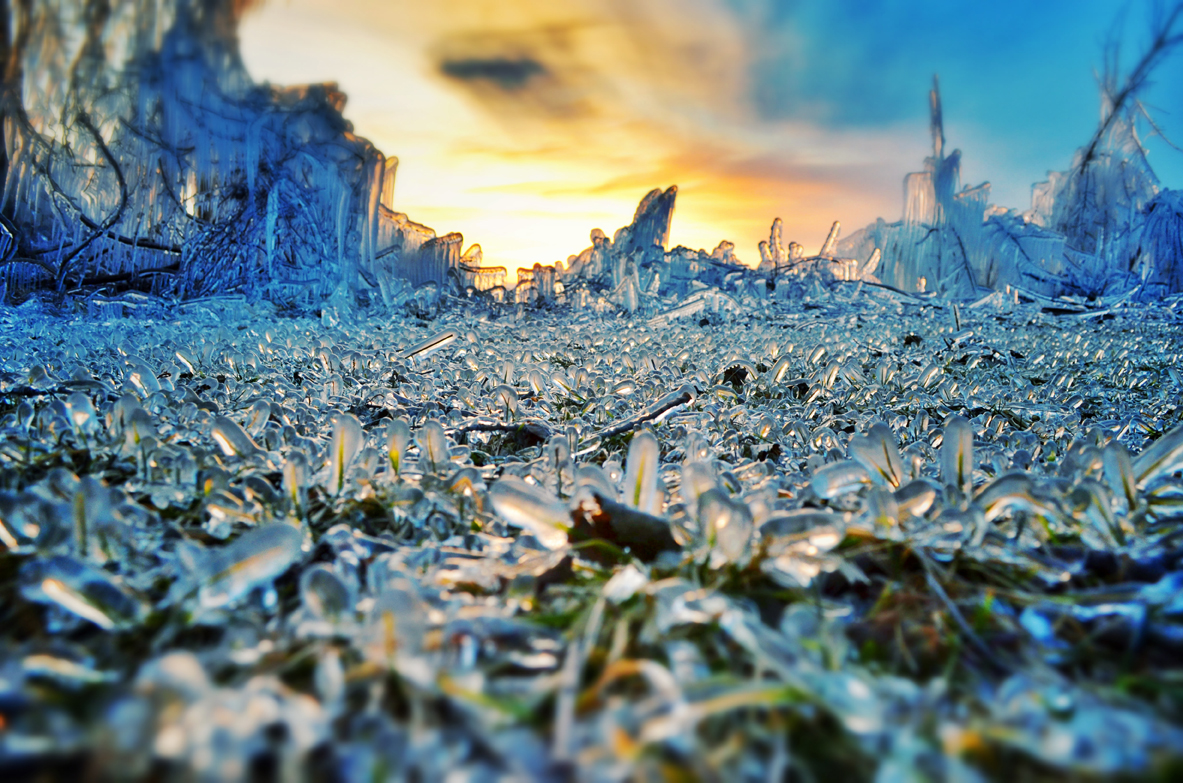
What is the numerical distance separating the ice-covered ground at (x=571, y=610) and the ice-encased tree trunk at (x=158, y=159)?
3969 millimetres

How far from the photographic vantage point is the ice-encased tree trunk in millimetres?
3918

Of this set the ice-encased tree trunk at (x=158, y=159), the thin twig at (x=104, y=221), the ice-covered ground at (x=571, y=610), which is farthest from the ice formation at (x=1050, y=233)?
the ice-covered ground at (x=571, y=610)

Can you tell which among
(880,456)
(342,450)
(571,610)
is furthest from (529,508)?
(880,456)

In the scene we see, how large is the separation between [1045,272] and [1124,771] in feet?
38.0

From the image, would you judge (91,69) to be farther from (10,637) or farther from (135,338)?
(10,637)

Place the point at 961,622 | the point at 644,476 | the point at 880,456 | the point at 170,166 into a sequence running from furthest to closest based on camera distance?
the point at 170,166, the point at 880,456, the point at 644,476, the point at 961,622

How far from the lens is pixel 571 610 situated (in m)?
0.60

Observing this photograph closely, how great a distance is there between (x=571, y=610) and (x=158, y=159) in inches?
241

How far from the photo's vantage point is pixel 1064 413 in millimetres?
1778

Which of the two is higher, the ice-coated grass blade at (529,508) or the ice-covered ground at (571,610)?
the ice-coated grass blade at (529,508)

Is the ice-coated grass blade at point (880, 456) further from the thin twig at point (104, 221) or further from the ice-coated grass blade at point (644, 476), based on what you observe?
the thin twig at point (104, 221)

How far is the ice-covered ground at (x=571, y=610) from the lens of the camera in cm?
40

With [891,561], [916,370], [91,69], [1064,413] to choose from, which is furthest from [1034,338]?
[91,69]

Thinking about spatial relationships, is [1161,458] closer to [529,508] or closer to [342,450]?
[529,508]
